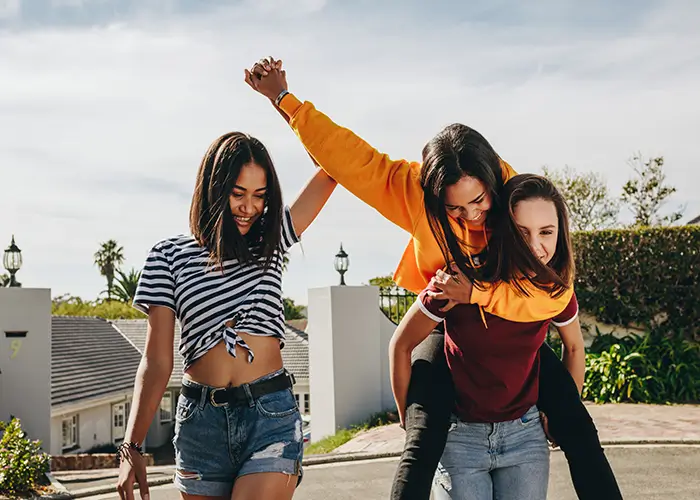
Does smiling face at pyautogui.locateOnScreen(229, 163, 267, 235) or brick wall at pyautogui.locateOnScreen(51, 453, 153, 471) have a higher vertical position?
smiling face at pyautogui.locateOnScreen(229, 163, 267, 235)

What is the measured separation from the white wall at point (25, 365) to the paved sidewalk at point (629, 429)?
12.8 feet

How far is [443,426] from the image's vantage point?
103 inches

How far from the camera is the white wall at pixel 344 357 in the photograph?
39.0ft

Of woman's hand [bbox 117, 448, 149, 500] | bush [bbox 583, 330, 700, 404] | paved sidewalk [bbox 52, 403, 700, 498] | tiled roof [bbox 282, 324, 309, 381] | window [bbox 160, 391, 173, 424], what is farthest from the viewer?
window [bbox 160, 391, 173, 424]

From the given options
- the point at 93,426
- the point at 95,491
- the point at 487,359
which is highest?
the point at 487,359

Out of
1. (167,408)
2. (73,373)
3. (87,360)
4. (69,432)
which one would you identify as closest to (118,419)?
(87,360)

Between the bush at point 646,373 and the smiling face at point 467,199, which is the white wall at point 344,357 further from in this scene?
the smiling face at point 467,199

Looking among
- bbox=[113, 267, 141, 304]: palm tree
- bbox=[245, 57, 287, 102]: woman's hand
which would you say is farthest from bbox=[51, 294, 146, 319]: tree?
bbox=[245, 57, 287, 102]: woman's hand

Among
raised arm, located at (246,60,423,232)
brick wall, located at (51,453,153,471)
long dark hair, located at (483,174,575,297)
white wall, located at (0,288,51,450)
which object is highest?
raised arm, located at (246,60,423,232)

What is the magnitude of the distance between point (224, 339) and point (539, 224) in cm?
108

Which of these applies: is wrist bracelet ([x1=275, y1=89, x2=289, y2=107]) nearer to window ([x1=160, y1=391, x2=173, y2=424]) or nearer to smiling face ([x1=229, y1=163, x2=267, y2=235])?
smiling face ([x1=229, y1=163, x2=267, y2=235])

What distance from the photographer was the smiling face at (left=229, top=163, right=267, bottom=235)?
2.54 m

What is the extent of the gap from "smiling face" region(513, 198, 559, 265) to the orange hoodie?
0.44ft

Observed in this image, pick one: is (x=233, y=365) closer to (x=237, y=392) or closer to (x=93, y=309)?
(x=237, y=392)
